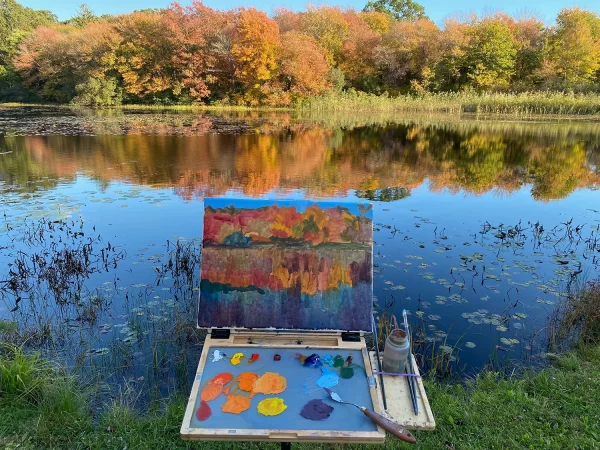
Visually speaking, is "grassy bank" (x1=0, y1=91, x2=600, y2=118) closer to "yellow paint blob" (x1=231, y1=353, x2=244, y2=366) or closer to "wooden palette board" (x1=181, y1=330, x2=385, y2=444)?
"wooden palette board" (x1=181, y1=330, x2=385, y2=444)

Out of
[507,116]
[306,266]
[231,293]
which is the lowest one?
[231,293]

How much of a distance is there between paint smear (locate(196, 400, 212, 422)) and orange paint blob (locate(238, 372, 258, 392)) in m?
0.23

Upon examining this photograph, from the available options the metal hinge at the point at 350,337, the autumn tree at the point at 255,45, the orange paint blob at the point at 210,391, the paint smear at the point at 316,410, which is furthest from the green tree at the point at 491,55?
the orange paint blob at the point at 210,391

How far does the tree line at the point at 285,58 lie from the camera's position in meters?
36.8

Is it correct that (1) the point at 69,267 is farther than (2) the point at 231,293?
Yes

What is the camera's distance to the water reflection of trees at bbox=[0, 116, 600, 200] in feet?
35.3

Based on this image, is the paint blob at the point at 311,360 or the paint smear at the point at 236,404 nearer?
the paint smear at the point at 236,404

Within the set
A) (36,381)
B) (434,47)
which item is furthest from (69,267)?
(434,47)

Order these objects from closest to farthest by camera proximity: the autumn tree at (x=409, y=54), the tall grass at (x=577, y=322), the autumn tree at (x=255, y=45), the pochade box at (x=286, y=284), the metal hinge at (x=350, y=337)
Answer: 1. the pochade box at (x=286, y=284)
2. the metal hinge at (x=350, y=337)
3. the tall grass at (x=577, y=322)
4. the autumn tree at (x=255, y=45)
5. the autumn tree at (x=409, y=54)

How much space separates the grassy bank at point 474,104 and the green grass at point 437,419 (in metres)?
29.4

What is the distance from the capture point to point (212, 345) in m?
2.93

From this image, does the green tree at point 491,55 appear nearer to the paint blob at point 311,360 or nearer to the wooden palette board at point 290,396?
the wooden palette board at point 290,396

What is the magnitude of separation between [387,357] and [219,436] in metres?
1.17

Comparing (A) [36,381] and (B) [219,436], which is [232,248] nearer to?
(B) [219,436]
